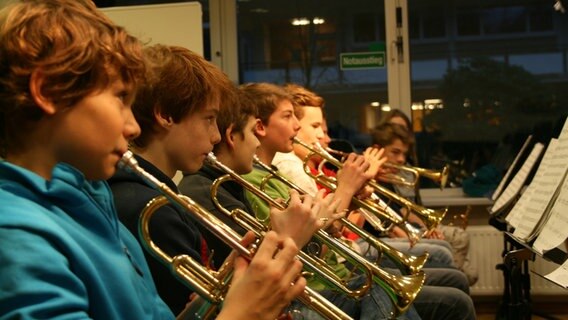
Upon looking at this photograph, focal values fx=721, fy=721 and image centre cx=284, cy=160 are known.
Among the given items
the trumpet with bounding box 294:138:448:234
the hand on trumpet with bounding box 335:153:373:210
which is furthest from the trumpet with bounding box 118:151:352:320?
the trumpet with bounding box 294:138:448:234

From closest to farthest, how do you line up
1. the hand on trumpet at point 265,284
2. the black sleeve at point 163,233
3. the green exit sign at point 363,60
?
the hand on trumpet at point 265,284
the black sleeve at point 163,233
the green exit sign at point 363,60

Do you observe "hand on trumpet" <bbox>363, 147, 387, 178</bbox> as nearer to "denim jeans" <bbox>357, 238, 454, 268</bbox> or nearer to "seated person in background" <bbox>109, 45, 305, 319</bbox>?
"denim jeans" <bbox>357, 238, 454, 268</bbox>

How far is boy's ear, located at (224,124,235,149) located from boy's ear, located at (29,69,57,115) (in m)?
1.24

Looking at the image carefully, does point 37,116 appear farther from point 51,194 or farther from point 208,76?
point 208,76

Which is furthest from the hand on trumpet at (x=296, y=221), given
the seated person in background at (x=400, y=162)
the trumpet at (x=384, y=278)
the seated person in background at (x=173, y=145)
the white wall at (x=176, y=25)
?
the white wall at (x=176, y=25)

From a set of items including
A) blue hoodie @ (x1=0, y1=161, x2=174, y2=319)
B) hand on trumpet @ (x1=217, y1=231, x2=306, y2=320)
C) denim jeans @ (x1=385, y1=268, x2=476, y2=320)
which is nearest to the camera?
blue hoodie @ (x1=0, y1=161, x2=174, y2=319)

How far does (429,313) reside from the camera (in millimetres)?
2498

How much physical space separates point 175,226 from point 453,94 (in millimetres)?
3577

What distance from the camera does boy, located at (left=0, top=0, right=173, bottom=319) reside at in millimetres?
954

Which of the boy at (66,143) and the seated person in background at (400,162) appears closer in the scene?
the boy at (66,143)

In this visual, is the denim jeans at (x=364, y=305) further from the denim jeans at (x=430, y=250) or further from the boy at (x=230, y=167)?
the denim jeans at (x=430, y=250)

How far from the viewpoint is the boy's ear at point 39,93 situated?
1.01 meters

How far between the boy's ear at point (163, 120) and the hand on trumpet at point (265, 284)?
0.69m

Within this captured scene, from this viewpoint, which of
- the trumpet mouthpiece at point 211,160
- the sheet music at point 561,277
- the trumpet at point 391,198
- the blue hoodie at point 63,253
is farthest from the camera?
the trumpet at point 391,198
